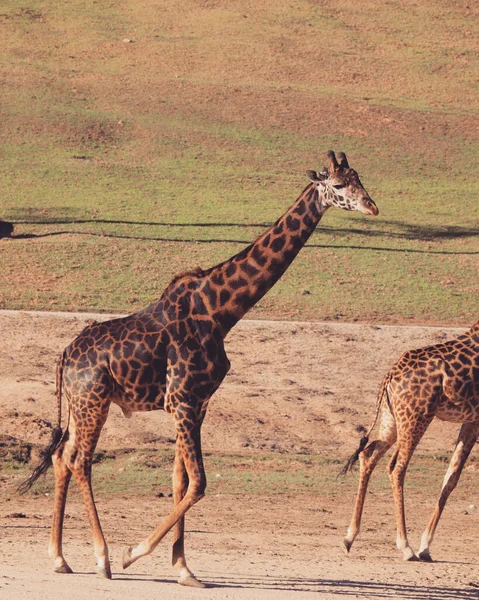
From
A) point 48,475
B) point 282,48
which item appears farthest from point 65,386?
point 282,48

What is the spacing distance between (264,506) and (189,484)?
3072 mm

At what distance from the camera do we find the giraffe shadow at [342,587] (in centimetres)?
941

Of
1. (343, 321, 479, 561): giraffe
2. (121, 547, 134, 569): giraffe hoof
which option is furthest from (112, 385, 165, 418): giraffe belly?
(343, 321, 479, 561): giraffe

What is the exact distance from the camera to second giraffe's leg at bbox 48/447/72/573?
9.53 metres

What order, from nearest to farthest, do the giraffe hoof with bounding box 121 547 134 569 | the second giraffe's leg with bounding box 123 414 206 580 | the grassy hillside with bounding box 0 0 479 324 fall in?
the second giraffe's leg with bounding box 123 414 206 580 < the giraffe hoof with bounding box 121 547 134 569 < the grassy hillside with bounding box 0 0 479 324

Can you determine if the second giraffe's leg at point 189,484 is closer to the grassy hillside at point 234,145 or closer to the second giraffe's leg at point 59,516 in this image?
the second giraffe's leg at point 59,516

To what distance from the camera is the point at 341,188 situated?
9.52m

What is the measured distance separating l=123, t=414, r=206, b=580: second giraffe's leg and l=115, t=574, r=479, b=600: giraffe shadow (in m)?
0.36

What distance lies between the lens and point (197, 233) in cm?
2552

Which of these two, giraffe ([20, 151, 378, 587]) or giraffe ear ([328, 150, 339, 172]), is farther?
giraffe ear ([328, 150, 339, 172])

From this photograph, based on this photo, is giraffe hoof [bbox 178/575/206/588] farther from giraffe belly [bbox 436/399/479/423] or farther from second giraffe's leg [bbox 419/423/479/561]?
giraffe belly [bbox 436/399/479/423]

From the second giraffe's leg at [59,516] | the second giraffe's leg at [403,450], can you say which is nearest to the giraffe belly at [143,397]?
the second giraffe's leg at [59,516]

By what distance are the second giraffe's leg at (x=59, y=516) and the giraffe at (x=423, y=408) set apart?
8.59 feet

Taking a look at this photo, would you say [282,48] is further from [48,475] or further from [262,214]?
[48,475]
